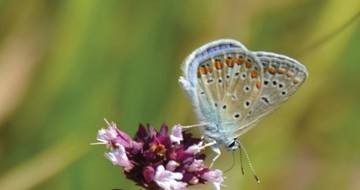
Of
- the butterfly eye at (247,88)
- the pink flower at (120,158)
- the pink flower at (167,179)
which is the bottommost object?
the pink flower at (167,179)

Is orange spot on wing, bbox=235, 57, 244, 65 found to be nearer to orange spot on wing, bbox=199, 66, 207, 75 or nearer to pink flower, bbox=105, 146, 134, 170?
orange spot on wing, bbox=199, 66, 207, 75

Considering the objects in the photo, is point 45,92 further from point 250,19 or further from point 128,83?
point 250,19

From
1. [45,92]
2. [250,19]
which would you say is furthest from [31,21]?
[250,19]

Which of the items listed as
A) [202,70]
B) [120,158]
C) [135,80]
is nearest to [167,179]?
[120,158]

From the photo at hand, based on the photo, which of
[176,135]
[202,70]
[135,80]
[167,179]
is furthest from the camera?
[135,80]

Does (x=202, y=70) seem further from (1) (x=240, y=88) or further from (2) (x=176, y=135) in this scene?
(2) (x=176, y=135)

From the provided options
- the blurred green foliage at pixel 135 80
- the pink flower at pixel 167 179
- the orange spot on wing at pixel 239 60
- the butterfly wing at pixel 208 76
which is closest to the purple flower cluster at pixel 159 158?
the pink flower at pixel 167 179

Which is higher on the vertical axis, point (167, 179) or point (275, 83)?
point (275, 83)

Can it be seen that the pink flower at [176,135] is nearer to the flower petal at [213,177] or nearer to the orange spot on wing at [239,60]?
the flower petal at [213,177]
